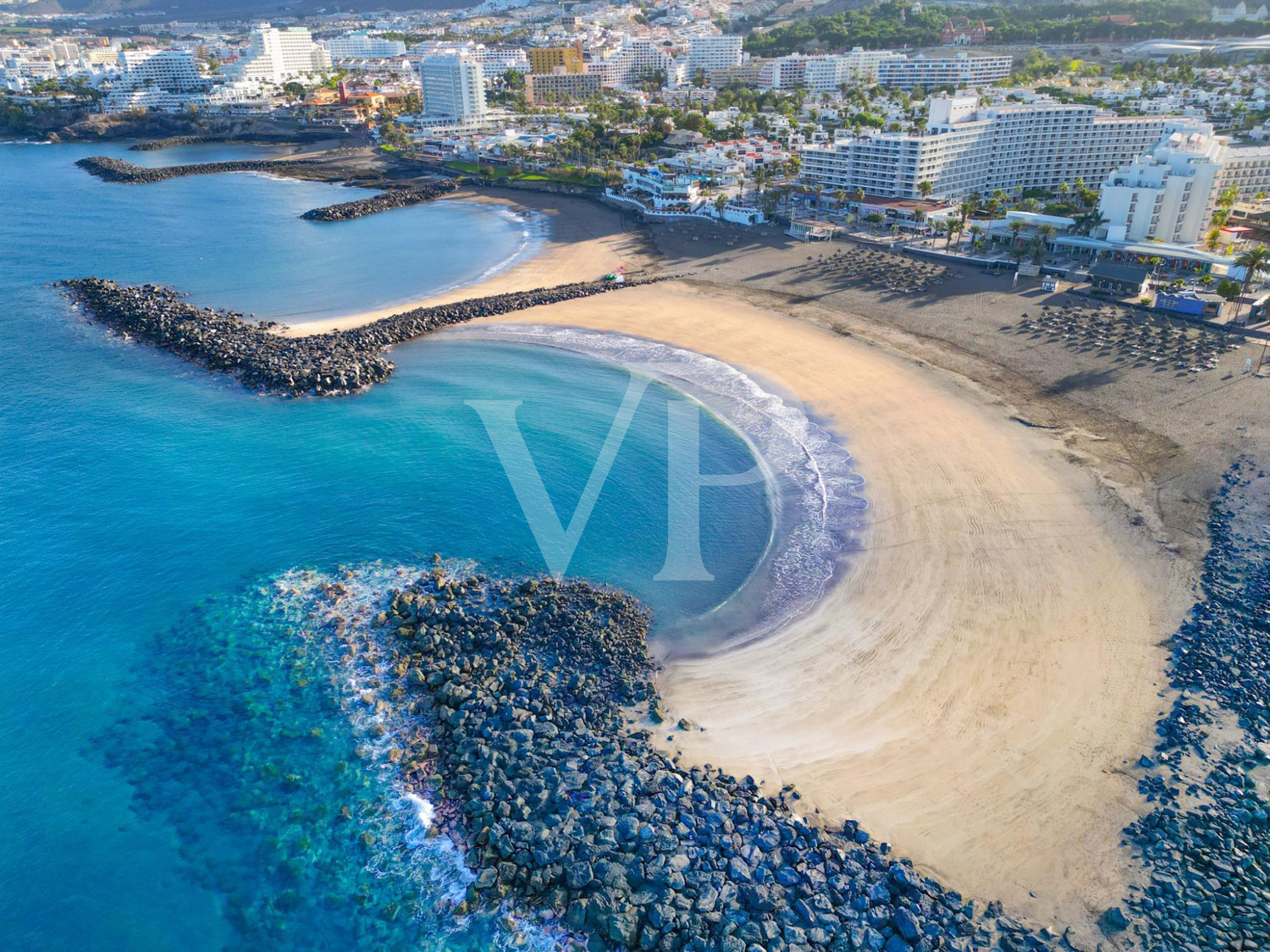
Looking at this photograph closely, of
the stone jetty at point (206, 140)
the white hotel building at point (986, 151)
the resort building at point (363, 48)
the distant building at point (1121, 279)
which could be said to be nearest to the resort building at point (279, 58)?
the resort building at point (363, 48)

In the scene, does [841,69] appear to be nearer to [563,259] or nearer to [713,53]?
[713,53]

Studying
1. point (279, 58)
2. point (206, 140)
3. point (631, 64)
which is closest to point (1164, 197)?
point (206, 140)

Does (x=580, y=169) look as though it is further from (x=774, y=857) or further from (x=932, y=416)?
(x=774, y=857)

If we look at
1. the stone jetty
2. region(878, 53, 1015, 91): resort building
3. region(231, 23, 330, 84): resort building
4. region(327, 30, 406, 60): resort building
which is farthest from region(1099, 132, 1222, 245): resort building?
region(327, 30, 406, 60): resort building

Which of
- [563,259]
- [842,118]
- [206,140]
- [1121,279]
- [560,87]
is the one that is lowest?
[563,259]

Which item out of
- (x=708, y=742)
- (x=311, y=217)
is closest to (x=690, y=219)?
(x=311, y=217)

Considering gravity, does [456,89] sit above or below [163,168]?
above

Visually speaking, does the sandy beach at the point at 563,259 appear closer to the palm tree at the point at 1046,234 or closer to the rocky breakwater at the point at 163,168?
the palm tree at the point at 1046,234

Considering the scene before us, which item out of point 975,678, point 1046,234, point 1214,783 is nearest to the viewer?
point 1214,783
